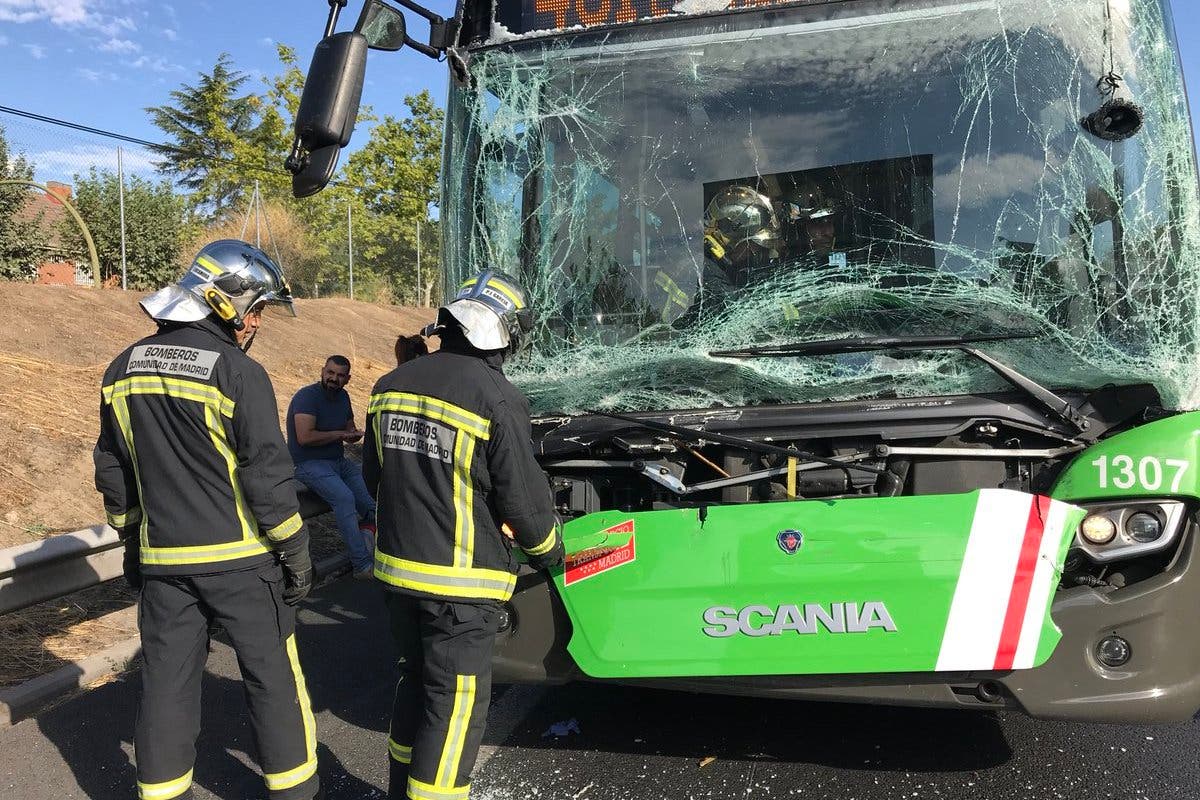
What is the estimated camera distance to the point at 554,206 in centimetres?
365

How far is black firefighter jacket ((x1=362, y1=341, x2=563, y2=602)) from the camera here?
2.71m

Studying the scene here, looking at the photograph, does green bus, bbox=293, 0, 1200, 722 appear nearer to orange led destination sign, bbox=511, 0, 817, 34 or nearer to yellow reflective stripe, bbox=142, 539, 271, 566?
orange led destination sign, bbox=511, 0, 817, 34

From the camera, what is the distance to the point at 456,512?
276cm

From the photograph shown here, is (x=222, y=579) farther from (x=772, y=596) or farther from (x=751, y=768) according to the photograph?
(x=751, y=768)

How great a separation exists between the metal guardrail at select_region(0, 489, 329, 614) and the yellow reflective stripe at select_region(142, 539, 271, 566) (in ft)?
4.87

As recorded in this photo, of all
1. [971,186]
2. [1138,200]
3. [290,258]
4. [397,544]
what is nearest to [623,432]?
[397,544]

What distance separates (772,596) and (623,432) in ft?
2.61

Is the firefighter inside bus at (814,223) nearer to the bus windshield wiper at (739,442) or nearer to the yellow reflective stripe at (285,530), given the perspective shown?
the bus windshield wiper at (739,442)

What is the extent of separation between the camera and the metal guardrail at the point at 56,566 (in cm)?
398

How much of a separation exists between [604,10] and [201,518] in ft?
7.78

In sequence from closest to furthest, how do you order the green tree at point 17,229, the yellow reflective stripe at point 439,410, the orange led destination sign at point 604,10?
the yellow reflective stripe at point 439,410 < the orange led destination sign at point 604,10 < the green tree at point 17,229

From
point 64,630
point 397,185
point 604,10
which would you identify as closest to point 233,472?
point 604,10

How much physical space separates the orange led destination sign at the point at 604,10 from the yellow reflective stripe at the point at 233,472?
195cm

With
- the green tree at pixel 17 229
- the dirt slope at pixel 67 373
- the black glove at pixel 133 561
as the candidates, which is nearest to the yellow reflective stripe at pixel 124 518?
the black glove at pixel 133 561
